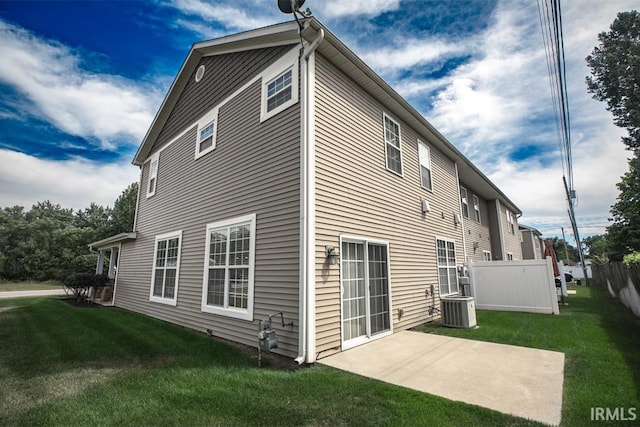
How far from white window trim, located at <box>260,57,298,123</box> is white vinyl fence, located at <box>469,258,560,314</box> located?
8643mm

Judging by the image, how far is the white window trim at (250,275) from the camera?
565cm

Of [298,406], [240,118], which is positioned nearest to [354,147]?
[240,118]

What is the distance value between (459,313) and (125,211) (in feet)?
115

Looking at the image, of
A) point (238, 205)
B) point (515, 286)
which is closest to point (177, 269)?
point (238, 205)

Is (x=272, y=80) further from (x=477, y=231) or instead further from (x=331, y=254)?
(x=477, y=231)

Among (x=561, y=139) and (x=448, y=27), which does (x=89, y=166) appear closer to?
(x=448, y=27)

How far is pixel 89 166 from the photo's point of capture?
19.2 meters

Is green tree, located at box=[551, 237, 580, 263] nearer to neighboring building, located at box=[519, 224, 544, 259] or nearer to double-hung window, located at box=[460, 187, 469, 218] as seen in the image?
neighboring building, located at box=[519, 224, 544, 259]

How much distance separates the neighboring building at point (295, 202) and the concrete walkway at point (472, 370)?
0.65 metres

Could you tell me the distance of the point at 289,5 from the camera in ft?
15.6

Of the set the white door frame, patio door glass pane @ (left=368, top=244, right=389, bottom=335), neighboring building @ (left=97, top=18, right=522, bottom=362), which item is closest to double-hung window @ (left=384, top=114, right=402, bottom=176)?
neighboring building @ (left=97, top=18, right=522, bottom=362)

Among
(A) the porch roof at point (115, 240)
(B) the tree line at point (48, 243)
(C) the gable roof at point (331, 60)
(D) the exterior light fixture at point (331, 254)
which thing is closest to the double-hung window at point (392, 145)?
(C) the gable roof at point (331, 60)

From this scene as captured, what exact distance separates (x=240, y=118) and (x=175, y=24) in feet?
12.7

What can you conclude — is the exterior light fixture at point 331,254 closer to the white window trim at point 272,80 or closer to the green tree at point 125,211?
the white window trim at point 272,80
